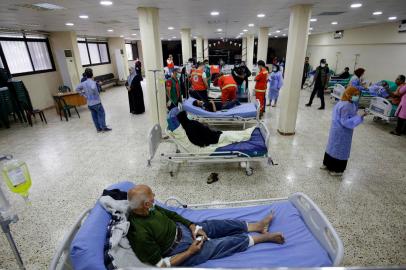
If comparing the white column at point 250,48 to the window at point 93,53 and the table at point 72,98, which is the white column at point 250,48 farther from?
the table at point 72,98

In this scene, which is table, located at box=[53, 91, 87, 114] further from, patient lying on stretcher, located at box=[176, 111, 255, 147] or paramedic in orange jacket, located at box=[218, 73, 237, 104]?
patient lying on stretcher, located at box=[176, 111, 255, 147]

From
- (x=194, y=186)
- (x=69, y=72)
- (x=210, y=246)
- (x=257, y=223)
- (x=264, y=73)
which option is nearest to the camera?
(x=210, y=246)

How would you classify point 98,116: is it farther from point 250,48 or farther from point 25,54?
point 250,48

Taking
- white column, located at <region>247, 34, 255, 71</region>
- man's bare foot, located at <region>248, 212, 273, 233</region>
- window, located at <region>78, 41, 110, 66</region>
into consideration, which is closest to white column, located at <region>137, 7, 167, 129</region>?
man's bare foot, located at <region>248, 212, 273, 233</region>

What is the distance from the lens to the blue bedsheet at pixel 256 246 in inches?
56.6

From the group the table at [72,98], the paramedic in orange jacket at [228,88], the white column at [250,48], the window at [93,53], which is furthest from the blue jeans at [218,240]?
the white column at [250,48]

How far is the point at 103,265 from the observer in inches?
56.2

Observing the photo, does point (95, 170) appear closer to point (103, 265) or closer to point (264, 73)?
point (103, 265)

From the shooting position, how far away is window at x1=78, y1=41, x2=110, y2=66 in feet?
37.2

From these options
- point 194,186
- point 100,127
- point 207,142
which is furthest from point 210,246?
point 100,127

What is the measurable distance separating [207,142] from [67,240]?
90.9 inches

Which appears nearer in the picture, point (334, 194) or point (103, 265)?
point (103, 265)

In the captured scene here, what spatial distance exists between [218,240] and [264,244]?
0.40 meters

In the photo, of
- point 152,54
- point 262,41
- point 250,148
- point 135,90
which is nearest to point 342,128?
point 250,148
